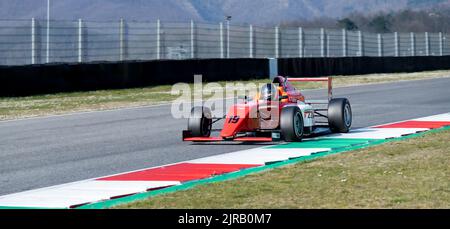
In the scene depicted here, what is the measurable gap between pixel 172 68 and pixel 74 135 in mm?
11680

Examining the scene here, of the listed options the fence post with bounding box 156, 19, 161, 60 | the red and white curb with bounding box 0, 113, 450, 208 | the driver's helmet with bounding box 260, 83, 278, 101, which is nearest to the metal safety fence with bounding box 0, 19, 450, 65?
the fence post with bounding box 156, 19, 161, 60

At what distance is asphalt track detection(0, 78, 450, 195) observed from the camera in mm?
11750

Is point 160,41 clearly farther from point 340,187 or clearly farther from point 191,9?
point 191,9

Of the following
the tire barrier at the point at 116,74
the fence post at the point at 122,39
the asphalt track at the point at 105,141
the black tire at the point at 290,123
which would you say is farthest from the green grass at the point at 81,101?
the black tire at the point at 290,123

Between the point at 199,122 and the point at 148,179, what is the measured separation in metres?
3.74

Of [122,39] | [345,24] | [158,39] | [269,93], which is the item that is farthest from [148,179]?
[345,24]

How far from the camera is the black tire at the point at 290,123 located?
13.9 metres

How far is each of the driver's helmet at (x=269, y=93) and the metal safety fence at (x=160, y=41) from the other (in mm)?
12179

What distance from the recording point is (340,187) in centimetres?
980

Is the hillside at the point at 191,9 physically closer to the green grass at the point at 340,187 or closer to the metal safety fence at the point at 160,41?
the metal safety fence at the point at 160,41

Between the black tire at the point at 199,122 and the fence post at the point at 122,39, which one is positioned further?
the fence post at the point at 122,39
